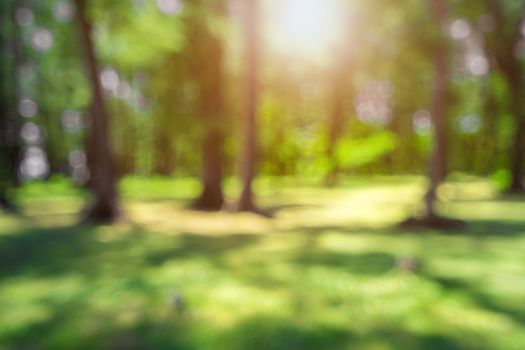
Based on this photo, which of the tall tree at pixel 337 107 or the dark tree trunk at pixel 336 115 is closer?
the tall tree at pixel 337 107

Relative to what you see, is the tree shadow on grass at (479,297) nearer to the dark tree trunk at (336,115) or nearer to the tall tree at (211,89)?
the tall tree at (211,89)

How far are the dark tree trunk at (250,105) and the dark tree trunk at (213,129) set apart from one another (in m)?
1.98

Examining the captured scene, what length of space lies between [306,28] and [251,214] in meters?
16.5

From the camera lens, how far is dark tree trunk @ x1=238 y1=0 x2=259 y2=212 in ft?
60.6

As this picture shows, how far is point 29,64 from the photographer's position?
36.2 m

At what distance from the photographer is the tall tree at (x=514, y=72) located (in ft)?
87.4

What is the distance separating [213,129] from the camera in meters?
20.2

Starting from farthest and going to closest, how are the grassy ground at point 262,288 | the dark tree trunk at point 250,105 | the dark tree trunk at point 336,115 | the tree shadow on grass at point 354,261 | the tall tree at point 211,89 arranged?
1. the dark tree trunk at point 336,115
2. the tall tree at point 211,89
3. the dark tree trunk at point 250,105
4. the tree shadow on grass at point 354,261
5. the grassy ground at point 262,288

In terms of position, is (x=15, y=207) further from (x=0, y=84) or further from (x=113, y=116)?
(x=113, y=116)

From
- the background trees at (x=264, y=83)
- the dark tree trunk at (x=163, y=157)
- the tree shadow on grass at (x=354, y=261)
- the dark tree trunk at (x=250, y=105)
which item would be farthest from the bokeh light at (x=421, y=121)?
the tree shadow on grass at (x=354, y=261)

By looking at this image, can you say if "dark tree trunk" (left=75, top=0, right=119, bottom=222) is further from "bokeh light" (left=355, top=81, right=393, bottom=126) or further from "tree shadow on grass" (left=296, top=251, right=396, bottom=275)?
"bokeh light" (left=355, top=81, right=393, bottom=126)

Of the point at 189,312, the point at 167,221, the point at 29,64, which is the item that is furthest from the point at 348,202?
the point at 29,64

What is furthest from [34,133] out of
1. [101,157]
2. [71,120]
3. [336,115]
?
[101,157]

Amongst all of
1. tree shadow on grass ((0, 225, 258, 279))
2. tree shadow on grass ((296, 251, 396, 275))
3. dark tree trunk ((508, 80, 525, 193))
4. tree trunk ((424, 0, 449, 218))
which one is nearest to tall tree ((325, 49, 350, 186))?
dark tree trunk ((508, 80, 525, 193))
